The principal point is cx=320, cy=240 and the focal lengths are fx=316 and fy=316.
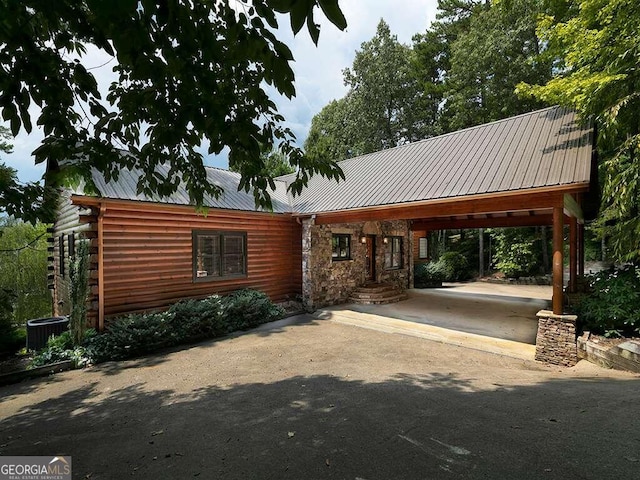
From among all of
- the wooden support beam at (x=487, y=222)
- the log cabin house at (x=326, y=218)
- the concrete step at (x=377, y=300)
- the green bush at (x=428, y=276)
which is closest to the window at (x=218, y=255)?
the log cabin house at (x=326, y=218)

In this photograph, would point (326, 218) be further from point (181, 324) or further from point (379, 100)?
point (379, 100)


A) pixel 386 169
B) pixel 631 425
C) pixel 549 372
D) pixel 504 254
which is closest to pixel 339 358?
pixel 549 372

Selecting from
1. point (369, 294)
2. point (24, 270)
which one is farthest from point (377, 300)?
point (24, 270)

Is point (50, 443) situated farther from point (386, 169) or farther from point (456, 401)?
point (386, 169)

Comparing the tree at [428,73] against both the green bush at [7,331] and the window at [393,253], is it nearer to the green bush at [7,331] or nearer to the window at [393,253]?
the window at [393,253]

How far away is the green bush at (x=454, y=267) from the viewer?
1786cm

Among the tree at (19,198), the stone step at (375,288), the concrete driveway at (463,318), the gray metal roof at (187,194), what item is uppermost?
the gray metal roof at (187,194)

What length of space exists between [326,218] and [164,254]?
4536 millimetres

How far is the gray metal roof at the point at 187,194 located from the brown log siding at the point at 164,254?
0.65ft

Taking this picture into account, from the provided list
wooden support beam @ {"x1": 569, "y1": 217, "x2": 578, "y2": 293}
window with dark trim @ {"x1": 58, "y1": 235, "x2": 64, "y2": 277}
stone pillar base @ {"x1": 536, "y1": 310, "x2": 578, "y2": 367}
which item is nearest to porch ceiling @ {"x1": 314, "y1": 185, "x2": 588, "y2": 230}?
wooden support beam @ {"x1": 569, "y1": 217, "x2": 578, "y2": 293}

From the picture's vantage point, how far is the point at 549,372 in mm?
5105

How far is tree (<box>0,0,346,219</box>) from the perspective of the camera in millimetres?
1859

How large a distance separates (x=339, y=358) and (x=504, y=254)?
1548cm

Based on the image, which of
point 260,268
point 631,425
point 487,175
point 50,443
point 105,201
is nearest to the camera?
point 631,425
